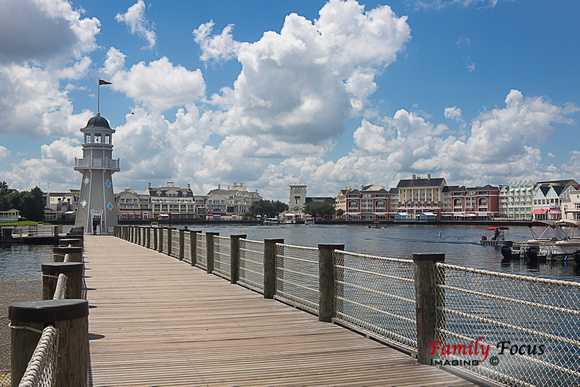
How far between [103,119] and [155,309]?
46.8 meters

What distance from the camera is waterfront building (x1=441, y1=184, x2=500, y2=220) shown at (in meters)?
178

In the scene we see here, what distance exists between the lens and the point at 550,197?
527 feet

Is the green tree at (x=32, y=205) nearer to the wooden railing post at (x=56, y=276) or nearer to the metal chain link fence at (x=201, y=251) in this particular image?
the metal chain link fence at (x=201, y=251)

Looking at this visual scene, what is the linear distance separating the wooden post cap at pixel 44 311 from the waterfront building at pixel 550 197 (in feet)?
536

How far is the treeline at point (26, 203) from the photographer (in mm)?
109500

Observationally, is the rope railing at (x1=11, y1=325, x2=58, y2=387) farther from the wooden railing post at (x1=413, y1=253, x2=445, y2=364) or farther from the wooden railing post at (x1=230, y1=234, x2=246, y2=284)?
the wooden railing post at (x1=230, y1=234, x2=246, y2=284)

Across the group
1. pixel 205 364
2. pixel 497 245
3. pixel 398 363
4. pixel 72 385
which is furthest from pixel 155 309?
pixel 497 245

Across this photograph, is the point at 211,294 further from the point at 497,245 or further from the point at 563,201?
the point at 563,201

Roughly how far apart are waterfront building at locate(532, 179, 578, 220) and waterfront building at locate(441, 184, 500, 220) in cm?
1325

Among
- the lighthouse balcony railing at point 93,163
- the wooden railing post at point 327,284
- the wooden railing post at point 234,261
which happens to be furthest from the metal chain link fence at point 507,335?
the lighthouse balcony railing at point 93,163

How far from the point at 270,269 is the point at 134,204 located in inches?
6936

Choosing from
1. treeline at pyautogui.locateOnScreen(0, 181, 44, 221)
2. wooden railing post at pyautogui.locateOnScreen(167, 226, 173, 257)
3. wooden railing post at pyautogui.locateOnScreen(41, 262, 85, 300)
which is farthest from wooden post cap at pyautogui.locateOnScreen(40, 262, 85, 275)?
treeline at pyautogui.locateOnScreen(0, 181, 44, 221)

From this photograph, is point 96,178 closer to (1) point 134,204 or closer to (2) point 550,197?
(1) point 134,204

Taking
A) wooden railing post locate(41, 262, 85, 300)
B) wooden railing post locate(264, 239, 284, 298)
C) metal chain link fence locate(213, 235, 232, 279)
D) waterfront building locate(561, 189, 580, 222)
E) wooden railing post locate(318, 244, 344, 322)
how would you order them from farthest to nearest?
waterfront building locate(561, 189, 580, 222)
metal chain link fence locate(213, 235, 232, 279)
wooden railing post locate(264, 239, 284, 298)
wooden railing post locate(318, 244, 344, 322)
wooden railing post locate(41, 262, 85, 300)
